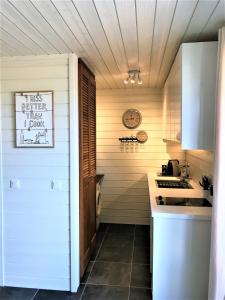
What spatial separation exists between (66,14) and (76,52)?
2.48 ft

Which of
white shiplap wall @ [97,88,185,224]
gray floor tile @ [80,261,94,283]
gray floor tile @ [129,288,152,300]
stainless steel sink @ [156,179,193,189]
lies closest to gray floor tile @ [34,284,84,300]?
gray floor tile @ [80,261,94,283]

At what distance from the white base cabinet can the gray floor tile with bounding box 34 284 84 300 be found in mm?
813

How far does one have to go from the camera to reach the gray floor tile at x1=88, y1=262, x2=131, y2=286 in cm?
264

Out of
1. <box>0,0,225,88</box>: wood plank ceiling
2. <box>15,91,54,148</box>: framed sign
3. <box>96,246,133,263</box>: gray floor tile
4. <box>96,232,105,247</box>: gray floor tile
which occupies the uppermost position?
<box>0,0,225,88</box>: wood plank ceiling

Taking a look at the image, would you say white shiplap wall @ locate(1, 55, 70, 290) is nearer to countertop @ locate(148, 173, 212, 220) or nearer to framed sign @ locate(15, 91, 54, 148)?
framed sign @ locate(15, 91, 54, 148)

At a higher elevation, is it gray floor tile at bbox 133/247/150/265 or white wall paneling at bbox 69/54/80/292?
white wall paneling at bbox 69/54/80/292

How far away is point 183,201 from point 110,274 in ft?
4.08

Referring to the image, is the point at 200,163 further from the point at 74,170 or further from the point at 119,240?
the point at 119,240

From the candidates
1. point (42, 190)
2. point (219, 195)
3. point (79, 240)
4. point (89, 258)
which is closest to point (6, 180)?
point (42, 190)

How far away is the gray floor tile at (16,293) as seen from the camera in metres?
2.38

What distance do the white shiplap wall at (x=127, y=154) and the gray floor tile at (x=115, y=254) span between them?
0.98 meters

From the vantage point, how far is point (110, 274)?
2.78 meters

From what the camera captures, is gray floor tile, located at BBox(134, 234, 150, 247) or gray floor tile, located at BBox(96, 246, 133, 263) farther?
gray floor tile, located at BBox(134, 234, 150, 247)

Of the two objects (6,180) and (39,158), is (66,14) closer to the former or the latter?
(39,158)
